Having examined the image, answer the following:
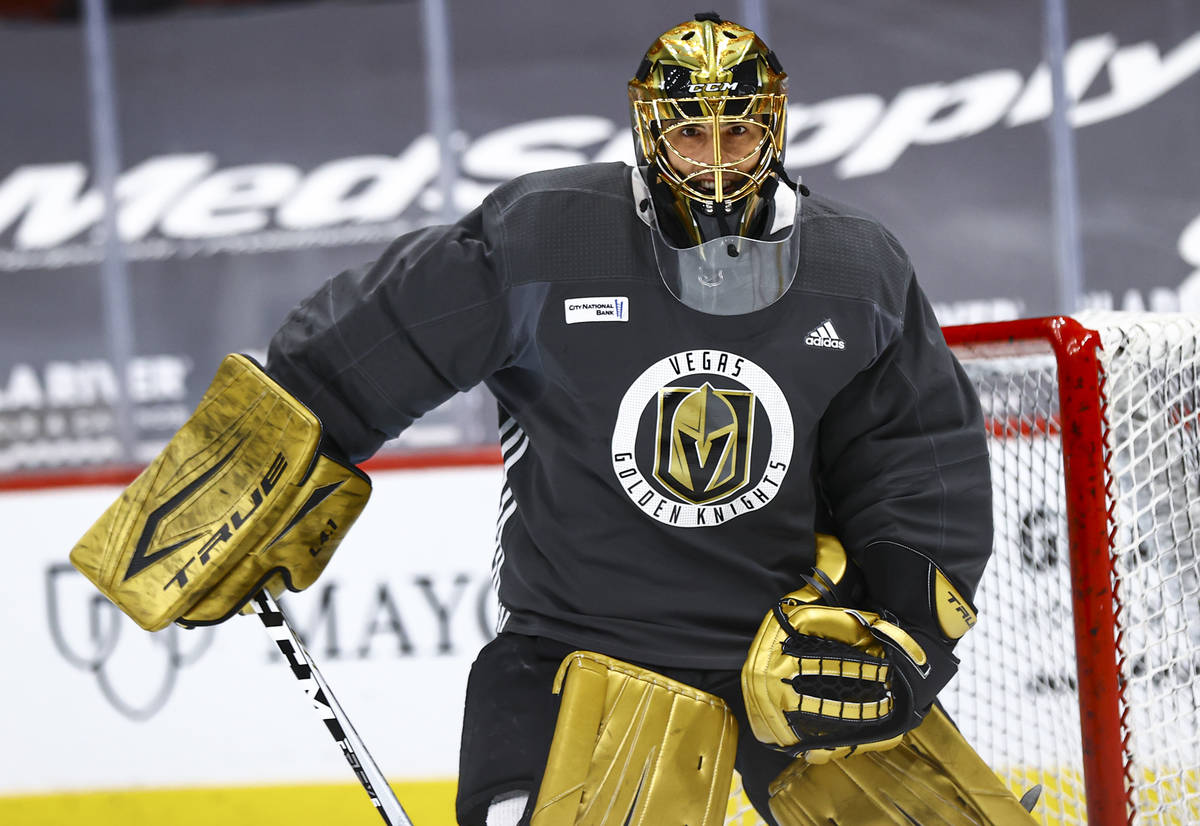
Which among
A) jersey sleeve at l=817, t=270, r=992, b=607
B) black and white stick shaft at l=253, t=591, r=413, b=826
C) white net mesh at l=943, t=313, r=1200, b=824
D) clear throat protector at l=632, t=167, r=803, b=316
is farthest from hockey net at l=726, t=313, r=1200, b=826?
black and white stick shaft at l=253, t=591, r=413, b=826

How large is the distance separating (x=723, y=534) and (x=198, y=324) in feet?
10.0

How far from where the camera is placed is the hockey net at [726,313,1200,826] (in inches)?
53.8

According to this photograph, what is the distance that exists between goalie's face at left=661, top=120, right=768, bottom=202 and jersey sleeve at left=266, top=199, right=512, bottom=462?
21 cm

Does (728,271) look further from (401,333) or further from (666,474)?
(401,333)

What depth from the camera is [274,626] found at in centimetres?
139

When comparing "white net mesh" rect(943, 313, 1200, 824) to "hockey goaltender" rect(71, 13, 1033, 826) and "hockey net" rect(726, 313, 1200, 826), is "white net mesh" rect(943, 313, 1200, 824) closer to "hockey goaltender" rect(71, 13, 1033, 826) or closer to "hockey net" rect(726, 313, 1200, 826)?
"hockey net" rect(726, 313, 1200, 826)

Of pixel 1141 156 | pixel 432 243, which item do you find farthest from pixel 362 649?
pixel 1141 156

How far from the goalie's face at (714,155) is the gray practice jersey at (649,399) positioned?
70 mm

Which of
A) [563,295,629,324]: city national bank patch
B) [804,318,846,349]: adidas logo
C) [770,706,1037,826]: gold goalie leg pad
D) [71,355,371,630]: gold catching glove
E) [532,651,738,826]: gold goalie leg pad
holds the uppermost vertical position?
[563,295,629,324]: city national bank patch

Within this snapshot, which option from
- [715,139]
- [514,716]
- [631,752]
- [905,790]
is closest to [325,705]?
[514,716]

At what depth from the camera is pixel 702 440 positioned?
4.09 feet

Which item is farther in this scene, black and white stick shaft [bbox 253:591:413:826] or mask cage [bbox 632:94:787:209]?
black and white stick shaft [bbox 253:591:413:826]

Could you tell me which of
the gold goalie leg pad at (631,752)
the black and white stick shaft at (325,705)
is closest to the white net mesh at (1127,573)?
the gold goalie leg pad at (631,752)

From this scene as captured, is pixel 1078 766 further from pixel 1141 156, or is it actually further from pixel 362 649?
pixel 1141 156
